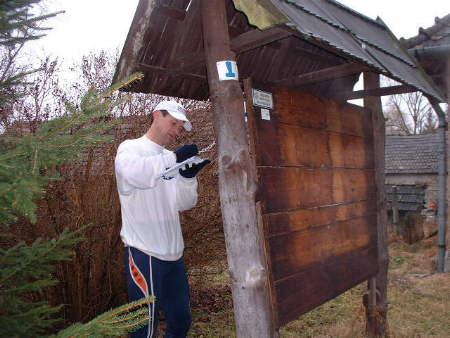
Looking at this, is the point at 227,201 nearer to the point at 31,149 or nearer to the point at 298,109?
→ the point at 298,109

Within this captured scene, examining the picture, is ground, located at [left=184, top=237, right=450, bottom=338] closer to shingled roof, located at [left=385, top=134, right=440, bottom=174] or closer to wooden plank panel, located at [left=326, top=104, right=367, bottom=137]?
wooden plank panel, located at [left=326, top=104, right=367, bottom=137]

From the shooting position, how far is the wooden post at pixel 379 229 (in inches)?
167

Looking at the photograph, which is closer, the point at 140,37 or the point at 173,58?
the point at 140,37

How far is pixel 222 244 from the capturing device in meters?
5.78

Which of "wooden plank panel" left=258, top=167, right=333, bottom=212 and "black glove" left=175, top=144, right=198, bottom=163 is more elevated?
"black glove" left=175, top=144, right=198, bottom=163

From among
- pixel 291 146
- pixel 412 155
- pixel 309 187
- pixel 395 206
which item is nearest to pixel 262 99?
pixel 291 146

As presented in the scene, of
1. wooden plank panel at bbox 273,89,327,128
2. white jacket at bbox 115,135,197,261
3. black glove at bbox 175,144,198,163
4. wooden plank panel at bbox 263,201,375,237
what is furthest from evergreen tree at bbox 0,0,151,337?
wooden plank panel at bbox 273,89,327,128

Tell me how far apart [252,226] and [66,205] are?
2399 mm

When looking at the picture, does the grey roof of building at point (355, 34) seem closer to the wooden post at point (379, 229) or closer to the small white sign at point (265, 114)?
the wooden post at point (379, 229)

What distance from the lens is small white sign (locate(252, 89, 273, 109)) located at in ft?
9.16

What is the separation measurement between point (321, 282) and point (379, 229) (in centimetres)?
124

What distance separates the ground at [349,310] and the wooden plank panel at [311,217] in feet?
4.65

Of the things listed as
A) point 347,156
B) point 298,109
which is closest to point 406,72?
point 347,156

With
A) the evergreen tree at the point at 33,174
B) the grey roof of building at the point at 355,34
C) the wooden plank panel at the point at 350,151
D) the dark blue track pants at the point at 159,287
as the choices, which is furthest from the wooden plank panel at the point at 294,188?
the evergreen tree at the point at 33,174
